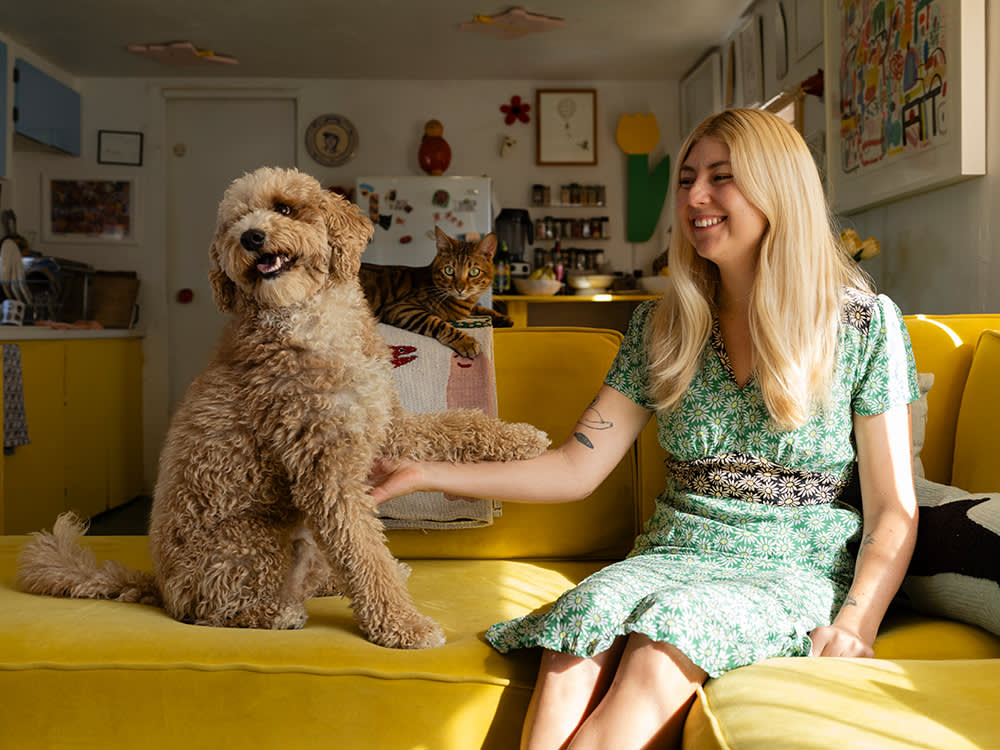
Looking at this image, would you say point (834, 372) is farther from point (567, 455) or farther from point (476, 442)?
point (476, 442)

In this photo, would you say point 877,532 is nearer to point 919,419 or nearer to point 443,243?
point 919,419

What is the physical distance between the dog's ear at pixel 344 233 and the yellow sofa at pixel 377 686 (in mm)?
589

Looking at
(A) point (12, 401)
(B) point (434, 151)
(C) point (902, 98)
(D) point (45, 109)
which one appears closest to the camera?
(C) point (902, 98)

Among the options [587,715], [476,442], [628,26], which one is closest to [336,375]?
[476,442]

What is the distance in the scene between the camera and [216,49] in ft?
17.5

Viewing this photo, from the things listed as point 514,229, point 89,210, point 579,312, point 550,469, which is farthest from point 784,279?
point 89,210

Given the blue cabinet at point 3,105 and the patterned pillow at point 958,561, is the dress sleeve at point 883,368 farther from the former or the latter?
the blue cabinet at point 3,105

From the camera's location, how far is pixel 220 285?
1.41 metres

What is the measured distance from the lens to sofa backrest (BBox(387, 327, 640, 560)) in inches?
72.1

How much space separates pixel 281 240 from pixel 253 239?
42mm

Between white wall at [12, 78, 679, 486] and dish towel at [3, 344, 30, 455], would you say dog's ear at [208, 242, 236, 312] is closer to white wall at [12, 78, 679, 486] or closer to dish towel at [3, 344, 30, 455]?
dish towel at [3, 344, 30, 455]

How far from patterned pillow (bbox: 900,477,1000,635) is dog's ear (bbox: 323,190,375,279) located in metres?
1.03

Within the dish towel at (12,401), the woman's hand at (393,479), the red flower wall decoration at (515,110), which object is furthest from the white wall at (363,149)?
the woman's hand at (393,479)

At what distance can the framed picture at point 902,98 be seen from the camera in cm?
232
